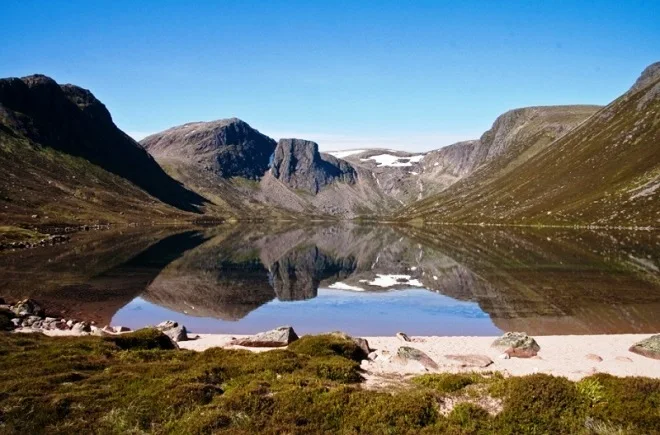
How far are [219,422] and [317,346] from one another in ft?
45.5

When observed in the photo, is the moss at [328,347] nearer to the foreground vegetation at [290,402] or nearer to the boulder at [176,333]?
the foreground vegetation at [290,402]

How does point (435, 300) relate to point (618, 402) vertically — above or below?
below

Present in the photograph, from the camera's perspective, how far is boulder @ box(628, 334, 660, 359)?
32.6 m

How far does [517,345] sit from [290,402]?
21880mm

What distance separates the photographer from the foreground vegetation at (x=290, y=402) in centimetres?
1678

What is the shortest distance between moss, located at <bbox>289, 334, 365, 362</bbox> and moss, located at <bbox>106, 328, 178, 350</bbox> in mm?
8069

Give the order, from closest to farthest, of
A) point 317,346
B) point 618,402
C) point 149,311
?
point 618,402, point 317,346, point 149,311

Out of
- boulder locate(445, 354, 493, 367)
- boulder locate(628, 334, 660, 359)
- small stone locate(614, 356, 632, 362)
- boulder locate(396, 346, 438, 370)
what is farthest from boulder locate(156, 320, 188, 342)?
boulder locate(628, 334, 660, 359)

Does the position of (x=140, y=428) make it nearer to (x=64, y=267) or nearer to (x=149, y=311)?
(x=149, y=311)

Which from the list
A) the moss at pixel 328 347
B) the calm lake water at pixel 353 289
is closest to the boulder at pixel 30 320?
the calm lake water at pixel 353 289

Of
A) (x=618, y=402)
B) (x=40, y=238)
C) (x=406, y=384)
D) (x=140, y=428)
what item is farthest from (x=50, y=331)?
(x=40, y=238)

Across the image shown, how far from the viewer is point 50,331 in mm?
39062

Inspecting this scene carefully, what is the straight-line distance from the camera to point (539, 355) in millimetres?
33812

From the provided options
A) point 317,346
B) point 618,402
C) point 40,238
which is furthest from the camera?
point 40,238
